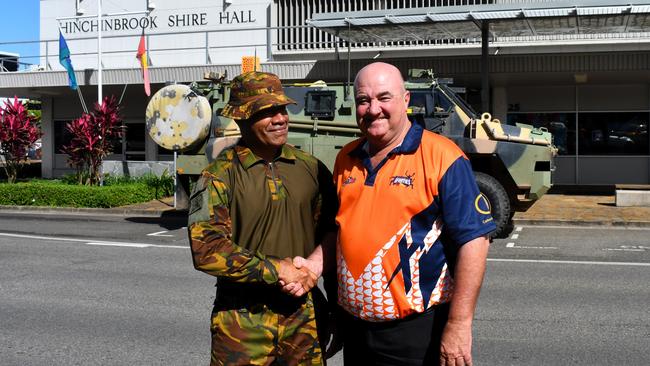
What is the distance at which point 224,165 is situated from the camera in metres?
3.16

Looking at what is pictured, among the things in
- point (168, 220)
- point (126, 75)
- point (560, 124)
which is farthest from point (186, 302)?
point (560, 124)

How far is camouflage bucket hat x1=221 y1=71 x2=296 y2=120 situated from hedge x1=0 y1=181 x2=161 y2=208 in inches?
605

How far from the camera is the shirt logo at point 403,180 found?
9.45 feet

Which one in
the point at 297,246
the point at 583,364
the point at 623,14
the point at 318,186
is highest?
the point at 623,14

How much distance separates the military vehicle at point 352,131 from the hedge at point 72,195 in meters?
4.17

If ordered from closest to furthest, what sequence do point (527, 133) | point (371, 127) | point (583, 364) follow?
point (371, 127) → point (583, 364) → point (527, 133)

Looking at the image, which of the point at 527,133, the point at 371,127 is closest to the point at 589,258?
the point at 527,133

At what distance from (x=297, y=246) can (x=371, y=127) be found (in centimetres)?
61

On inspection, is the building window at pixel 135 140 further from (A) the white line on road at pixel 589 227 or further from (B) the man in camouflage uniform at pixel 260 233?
(B) the man in camouflage uniform at pixel 260 233

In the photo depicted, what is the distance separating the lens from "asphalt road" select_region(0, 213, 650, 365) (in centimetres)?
579

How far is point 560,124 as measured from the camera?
2173cm

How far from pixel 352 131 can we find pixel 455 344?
10.2 metres

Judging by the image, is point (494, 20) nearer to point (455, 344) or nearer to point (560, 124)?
point (560, 124)

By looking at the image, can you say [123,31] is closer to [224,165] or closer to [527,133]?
[527,133]
